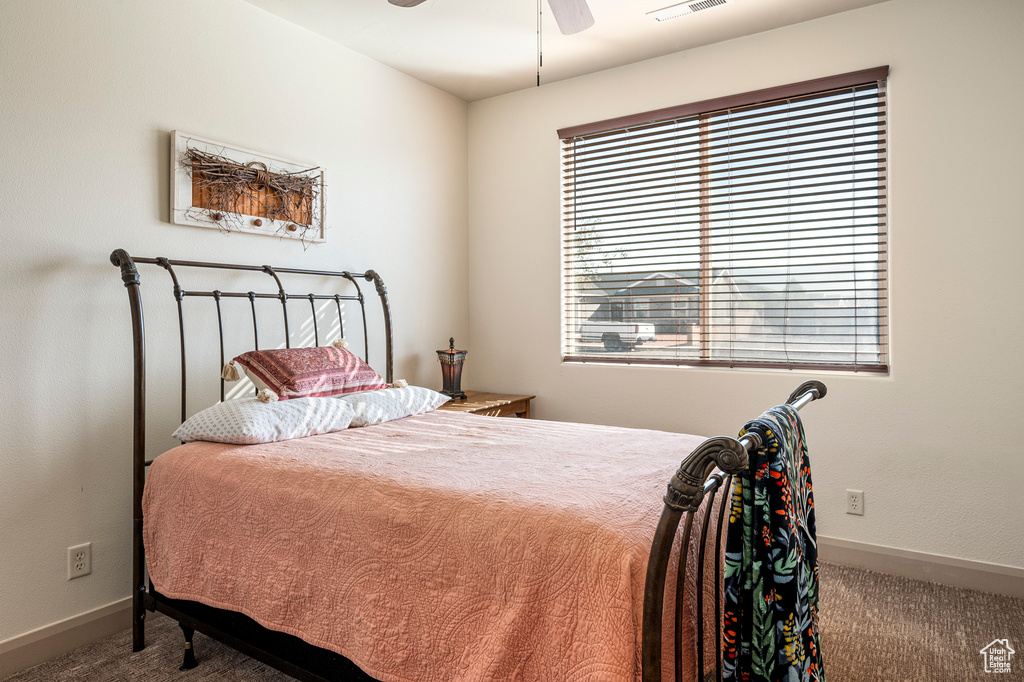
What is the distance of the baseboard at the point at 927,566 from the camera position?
254 cm

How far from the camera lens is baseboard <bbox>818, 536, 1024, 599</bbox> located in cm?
254

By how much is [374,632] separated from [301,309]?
1.84 meters

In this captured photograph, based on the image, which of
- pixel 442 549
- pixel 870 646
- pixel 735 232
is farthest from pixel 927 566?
pixel 442 549

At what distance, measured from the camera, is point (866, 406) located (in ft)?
9.21

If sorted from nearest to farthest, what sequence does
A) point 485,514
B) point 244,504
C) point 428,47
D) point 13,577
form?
point 485,514
point 244,504
point 13,577
point 428,47

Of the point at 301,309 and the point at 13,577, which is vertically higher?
the point at 301,309

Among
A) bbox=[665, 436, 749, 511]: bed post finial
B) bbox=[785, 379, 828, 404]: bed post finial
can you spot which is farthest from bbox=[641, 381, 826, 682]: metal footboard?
bbox=[785, 379, 828, 404]: bed post finial

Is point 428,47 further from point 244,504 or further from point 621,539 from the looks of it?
point 621,539

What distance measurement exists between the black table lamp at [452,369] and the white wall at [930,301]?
116 centimetres

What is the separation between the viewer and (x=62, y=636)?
2.16m

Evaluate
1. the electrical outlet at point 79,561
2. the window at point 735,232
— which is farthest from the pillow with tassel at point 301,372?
the window at point 735,232

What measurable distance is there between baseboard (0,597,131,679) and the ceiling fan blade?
2596mm

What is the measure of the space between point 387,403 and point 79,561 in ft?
3.94

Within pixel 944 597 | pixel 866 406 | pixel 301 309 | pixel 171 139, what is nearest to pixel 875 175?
pixel 866 406
